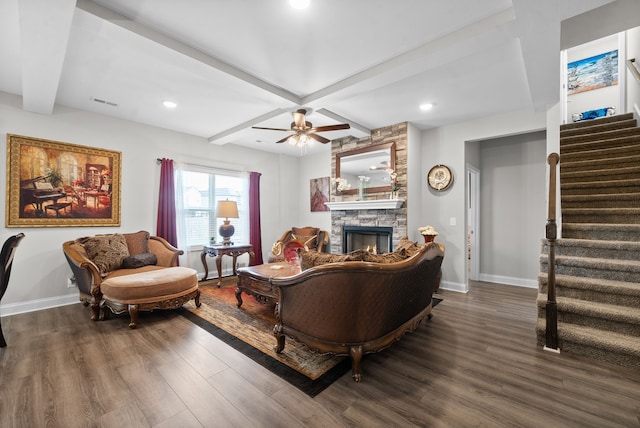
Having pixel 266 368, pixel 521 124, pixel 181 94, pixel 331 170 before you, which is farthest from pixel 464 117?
pixel 266 368

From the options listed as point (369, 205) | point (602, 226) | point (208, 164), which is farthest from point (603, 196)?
point (208, 164)

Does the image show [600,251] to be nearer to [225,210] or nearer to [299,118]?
[299,118]

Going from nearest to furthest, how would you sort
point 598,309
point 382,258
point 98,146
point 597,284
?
1. point 382,258
2. point 598,309
3. point 597,284
4. point 98,146

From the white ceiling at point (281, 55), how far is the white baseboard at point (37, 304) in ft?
8.07

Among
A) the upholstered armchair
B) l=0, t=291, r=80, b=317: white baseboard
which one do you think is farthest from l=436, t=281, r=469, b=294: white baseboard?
l=0, t=291, r=80, b=317: white baseboard

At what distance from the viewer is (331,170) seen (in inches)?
217

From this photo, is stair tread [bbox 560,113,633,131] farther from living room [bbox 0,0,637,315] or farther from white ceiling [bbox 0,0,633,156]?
white ceiling [bbox 0,0,633,156]

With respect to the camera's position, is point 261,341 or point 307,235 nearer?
point 261,341

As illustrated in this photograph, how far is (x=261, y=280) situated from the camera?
3.24 meters

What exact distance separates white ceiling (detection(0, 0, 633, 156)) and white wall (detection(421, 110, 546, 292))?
0.32 metres

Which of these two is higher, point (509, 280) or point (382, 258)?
point (382, 258)

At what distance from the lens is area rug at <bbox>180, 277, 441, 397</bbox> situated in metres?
2.05

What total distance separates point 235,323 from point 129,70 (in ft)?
9.64

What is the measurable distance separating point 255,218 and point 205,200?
106 centimetres
